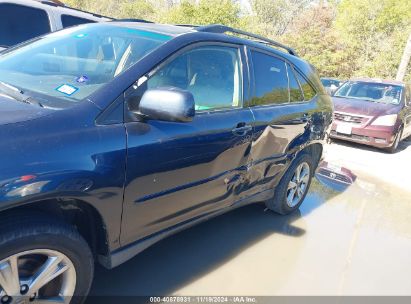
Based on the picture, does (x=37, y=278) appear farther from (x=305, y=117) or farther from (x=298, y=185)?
(x=298, y=185)

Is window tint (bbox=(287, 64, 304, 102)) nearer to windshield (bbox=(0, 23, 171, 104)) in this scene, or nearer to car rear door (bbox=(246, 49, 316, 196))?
car rear door (bbox=(246, 49, 316, 196))

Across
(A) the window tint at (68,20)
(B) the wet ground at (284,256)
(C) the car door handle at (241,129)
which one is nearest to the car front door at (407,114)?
(B) the wet ground at (284,256)

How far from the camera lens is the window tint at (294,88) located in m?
3.87

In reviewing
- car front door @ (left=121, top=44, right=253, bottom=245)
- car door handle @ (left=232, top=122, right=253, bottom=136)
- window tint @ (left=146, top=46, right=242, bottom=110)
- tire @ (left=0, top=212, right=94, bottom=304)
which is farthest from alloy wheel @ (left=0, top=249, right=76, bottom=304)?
car door handle @ (left=232, top=122, right=253, bottom=136)

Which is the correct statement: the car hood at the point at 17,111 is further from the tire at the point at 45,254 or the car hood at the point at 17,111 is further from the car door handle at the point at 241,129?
the car door handle at the point at 241,129

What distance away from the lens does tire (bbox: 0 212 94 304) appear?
71.5 inches

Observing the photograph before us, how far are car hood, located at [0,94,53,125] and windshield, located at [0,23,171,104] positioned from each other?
0.20m

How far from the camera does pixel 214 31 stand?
306cm

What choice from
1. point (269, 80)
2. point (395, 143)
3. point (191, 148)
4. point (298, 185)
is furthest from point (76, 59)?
point (395, 143)

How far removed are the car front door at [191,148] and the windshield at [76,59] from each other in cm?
24

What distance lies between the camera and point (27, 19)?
579 cm

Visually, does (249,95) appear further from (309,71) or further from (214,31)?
(309,71)

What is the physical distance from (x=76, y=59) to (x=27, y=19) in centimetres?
379

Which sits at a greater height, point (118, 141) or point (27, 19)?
point (27, 19)
